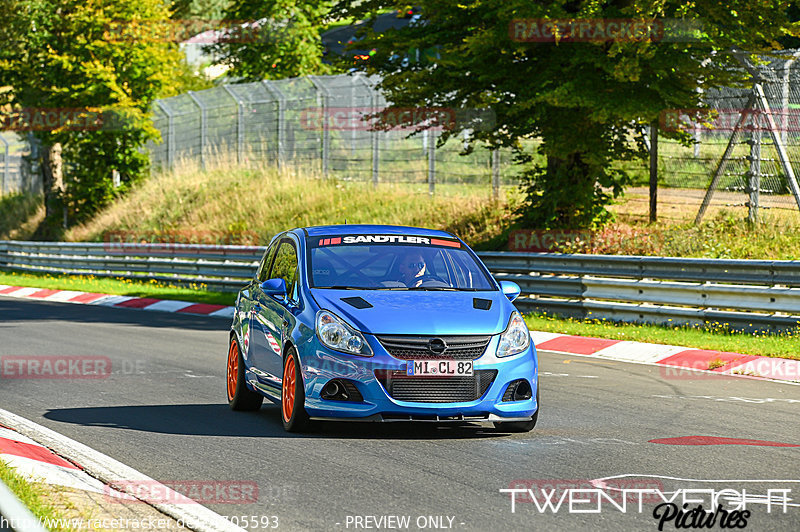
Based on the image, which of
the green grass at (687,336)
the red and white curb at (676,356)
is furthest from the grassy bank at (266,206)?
the red and white curb at (676,356)

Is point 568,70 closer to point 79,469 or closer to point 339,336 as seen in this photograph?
point 339,336

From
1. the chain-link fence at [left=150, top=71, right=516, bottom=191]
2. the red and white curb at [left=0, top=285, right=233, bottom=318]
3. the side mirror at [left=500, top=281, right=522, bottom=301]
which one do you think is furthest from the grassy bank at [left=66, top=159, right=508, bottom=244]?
the side mirror at [left=500, top=281, right=522, bottom=301]

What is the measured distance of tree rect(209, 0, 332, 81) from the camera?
50438 mm

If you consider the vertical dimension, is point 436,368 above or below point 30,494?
above

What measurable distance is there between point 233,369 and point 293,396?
198 cm

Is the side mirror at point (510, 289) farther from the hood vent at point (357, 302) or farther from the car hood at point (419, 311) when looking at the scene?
the hood vent at point (357, 302)

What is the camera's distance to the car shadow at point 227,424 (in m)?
8.62

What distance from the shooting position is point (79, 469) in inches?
284

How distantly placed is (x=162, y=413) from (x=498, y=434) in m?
3.06

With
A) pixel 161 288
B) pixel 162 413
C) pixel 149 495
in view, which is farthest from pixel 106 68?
pixel 149 495

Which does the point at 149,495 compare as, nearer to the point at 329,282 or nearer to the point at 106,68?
the point at 329,282

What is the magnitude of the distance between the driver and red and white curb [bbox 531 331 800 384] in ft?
16.5

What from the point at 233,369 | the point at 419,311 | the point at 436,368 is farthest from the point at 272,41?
the point at 436,368

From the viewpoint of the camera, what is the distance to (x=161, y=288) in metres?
28.4
